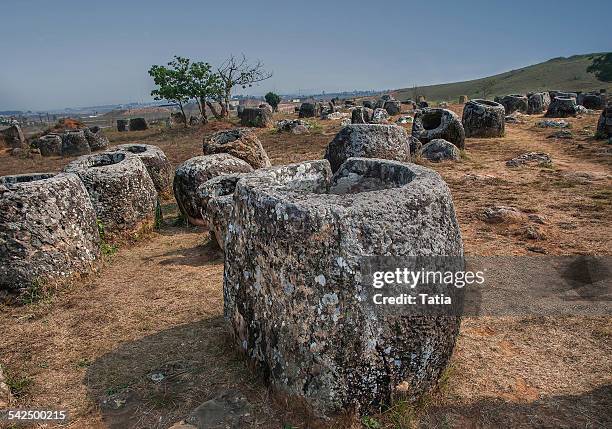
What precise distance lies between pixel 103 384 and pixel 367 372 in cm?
242

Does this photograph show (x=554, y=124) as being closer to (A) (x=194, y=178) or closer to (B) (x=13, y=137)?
(A) (x=194, y=178)

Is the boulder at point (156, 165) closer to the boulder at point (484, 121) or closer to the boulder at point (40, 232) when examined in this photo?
the boulder at point (40, 232)

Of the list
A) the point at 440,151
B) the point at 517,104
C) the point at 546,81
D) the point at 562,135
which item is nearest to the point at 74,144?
the point at 440,151

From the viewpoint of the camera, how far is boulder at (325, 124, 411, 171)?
978 centimetres

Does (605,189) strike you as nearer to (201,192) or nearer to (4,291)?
(201,192)

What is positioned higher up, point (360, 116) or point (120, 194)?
point (360, 116)

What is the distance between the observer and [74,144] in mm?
21109

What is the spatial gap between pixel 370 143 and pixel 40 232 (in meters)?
6.48

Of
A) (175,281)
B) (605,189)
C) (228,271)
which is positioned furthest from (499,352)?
(605,189)

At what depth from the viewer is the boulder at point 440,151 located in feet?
46.0

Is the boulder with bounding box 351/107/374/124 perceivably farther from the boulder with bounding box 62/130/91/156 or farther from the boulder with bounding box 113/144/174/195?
the boulder with bounding box 113/144/174/195

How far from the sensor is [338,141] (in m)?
10.2

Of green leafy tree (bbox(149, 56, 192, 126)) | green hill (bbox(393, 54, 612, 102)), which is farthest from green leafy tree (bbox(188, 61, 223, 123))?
green hill (bbox(393, 54, 612, 102))

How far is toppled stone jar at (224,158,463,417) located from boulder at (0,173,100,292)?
11.7 feet
